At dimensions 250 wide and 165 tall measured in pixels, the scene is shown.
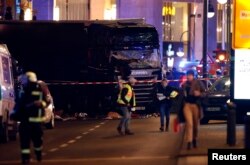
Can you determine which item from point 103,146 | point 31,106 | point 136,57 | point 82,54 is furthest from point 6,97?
point 136,57

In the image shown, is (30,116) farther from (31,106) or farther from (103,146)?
(103,146)

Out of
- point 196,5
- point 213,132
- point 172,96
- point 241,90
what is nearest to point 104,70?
point 172,96

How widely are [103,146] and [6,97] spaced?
3286mm

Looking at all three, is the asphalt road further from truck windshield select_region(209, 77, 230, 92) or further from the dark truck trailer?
the dark truck trailer

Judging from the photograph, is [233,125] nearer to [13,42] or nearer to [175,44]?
[13,42]

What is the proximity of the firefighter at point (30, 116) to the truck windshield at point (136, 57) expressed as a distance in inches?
733

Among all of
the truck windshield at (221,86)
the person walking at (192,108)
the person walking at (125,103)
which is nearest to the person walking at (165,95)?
the person walking at (125,103)

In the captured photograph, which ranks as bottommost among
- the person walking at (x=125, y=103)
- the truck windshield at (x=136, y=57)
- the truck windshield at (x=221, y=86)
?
the person walking at (x=125, y=103)

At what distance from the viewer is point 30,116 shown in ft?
56.5

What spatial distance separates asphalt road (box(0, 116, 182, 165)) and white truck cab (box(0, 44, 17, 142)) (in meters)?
0.38

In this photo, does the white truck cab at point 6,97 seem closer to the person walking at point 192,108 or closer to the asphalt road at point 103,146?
the asphalt road at point 103,146

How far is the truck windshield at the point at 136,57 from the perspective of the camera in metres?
36.0

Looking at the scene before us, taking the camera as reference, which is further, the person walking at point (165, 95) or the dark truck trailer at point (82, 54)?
the dark truck trailer at point (82, 54)

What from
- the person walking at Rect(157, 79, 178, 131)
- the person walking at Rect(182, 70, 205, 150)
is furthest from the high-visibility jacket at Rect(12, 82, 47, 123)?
the person walking at Rect(157, 79, 178, 131)
